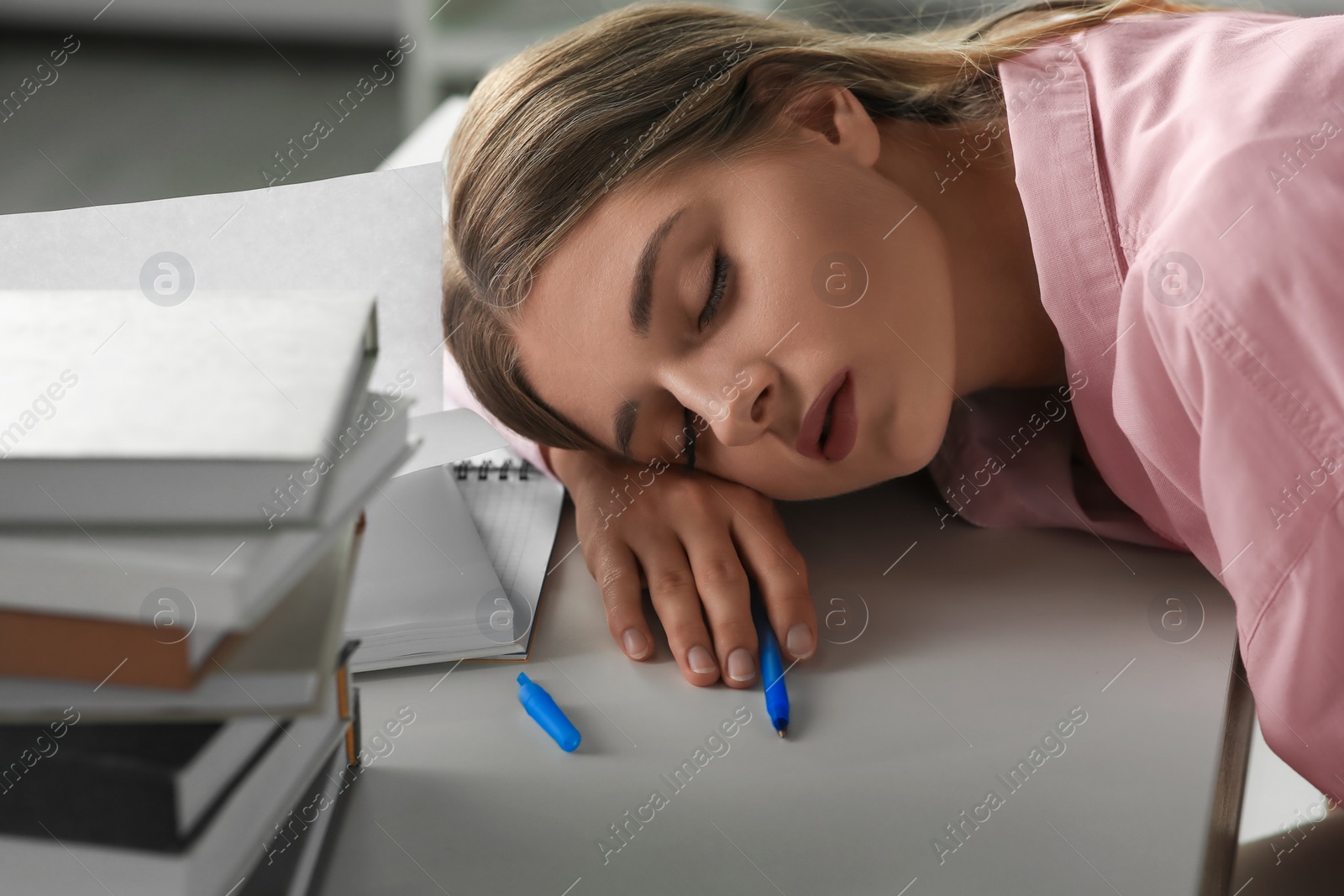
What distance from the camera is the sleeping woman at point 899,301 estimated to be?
22.7 inches

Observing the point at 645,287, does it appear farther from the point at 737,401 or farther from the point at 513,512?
the point at 513,512

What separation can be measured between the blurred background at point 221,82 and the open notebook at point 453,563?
1839 mm

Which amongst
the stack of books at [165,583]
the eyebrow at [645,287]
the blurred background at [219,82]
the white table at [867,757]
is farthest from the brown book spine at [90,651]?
the blurred background at [219,82]

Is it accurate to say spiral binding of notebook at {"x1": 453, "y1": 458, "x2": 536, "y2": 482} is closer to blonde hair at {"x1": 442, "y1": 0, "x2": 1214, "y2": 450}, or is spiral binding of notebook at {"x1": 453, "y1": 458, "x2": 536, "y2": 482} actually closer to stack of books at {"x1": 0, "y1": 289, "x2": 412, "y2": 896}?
blonde hair at {"x1": 442, "y1": 0, "x2": 1214, "y2": 450}

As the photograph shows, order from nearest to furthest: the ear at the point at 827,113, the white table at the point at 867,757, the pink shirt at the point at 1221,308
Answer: the white table at the point at 867,757 < the pink shirt at the point at 1221,308 < the ear at the point at 827,113

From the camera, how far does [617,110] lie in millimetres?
762

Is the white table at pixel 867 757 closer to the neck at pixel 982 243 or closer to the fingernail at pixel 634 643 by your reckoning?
the fingernail at pixel 634 643

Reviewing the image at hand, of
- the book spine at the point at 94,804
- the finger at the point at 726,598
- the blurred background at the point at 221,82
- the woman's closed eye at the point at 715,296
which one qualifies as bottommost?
the blurred background at the point at 221,82

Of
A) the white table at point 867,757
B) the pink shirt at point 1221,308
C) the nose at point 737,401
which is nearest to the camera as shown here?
the white table at point 867,757

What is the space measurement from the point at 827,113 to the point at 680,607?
1.44 feet

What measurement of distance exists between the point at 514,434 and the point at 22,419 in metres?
0.57

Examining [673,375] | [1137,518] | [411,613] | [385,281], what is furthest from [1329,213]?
[385,281]

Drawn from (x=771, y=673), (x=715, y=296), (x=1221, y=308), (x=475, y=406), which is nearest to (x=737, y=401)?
(x=715, y=296)

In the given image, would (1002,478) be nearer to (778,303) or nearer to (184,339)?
Result: (778,303)
